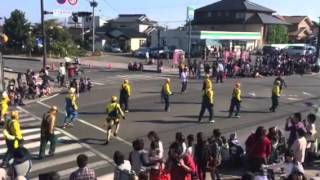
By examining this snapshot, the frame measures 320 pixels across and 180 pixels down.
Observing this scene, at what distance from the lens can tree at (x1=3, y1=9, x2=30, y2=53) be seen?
70500 mm

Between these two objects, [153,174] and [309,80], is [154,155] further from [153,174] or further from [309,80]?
[309,80]

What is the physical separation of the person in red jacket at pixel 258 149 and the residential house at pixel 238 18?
77748 millimetres

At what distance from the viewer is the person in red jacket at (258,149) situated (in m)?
13.2

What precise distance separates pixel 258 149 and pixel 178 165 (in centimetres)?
250

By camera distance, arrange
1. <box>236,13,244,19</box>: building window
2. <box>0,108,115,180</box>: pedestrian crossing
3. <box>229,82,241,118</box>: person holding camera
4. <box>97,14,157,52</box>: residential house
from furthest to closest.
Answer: <box>236,13,244,19</box>: building window < <box>97,14,157,52</box>: residential house < <box>229,82,241,118</box>: person holding camera < <box>0,108,115,180</box>: pedestrian crossing

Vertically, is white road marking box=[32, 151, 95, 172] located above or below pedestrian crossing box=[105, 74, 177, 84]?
below

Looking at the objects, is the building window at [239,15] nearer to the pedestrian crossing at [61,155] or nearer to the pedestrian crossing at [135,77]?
the pedestrian crossing at [135,77]

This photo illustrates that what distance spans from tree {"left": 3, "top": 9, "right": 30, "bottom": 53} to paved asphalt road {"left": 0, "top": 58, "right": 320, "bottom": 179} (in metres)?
32.7

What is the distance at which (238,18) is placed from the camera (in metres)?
95.9

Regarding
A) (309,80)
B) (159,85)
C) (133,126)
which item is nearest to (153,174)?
(133,126)

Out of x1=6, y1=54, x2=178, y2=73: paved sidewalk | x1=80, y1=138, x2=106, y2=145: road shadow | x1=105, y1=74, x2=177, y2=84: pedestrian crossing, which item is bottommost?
x1=80, y1=138, x2=106, y2=145: road shadow

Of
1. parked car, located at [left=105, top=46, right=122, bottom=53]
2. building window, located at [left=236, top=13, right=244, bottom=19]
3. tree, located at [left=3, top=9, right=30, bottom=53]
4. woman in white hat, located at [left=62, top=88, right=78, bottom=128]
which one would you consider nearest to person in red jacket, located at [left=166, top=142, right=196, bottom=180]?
woman in white hat, located at [left=62, top=88, right=78, bottom=128]

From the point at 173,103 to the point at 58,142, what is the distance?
10.8m

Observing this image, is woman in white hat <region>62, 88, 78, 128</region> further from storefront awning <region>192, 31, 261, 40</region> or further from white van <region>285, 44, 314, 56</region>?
white van <region>285, 44, 314, 56</region>
